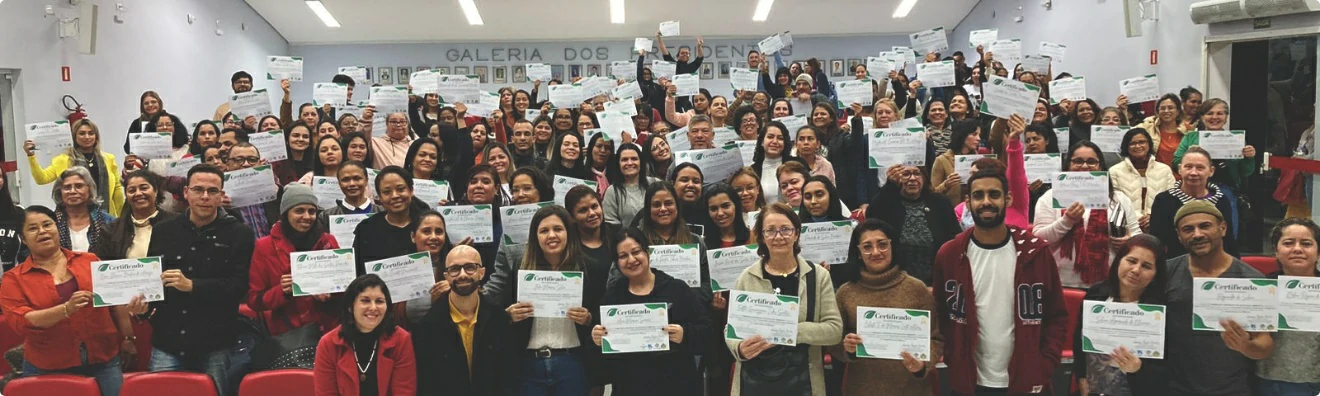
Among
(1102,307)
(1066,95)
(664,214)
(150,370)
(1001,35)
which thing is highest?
(1001,35)

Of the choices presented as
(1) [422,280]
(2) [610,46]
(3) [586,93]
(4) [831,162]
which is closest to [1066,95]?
(4) [831,162]

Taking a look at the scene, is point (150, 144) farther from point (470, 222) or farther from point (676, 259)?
point (676, 259)

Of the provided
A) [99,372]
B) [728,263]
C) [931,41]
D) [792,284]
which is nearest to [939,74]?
[931,41]

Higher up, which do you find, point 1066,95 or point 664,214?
point 1066,95

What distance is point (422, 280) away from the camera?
165 inches

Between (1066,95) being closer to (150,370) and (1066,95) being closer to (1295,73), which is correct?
(1295,73)

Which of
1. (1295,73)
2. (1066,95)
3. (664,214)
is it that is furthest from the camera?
(1295,73)

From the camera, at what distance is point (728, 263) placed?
430cm

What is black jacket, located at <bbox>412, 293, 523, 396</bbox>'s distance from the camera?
4.04m

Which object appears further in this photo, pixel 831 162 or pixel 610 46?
pixel 610 46

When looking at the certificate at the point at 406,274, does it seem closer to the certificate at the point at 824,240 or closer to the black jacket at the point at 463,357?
the black jacket at the point at 463,357

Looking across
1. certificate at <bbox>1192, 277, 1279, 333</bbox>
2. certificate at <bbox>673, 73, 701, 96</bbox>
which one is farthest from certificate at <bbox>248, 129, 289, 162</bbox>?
certificate at <bbox>1192, 277, 1279, 333</bbox>

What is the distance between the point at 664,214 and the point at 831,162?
2570 mm

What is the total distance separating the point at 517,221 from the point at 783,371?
70.5 inches
